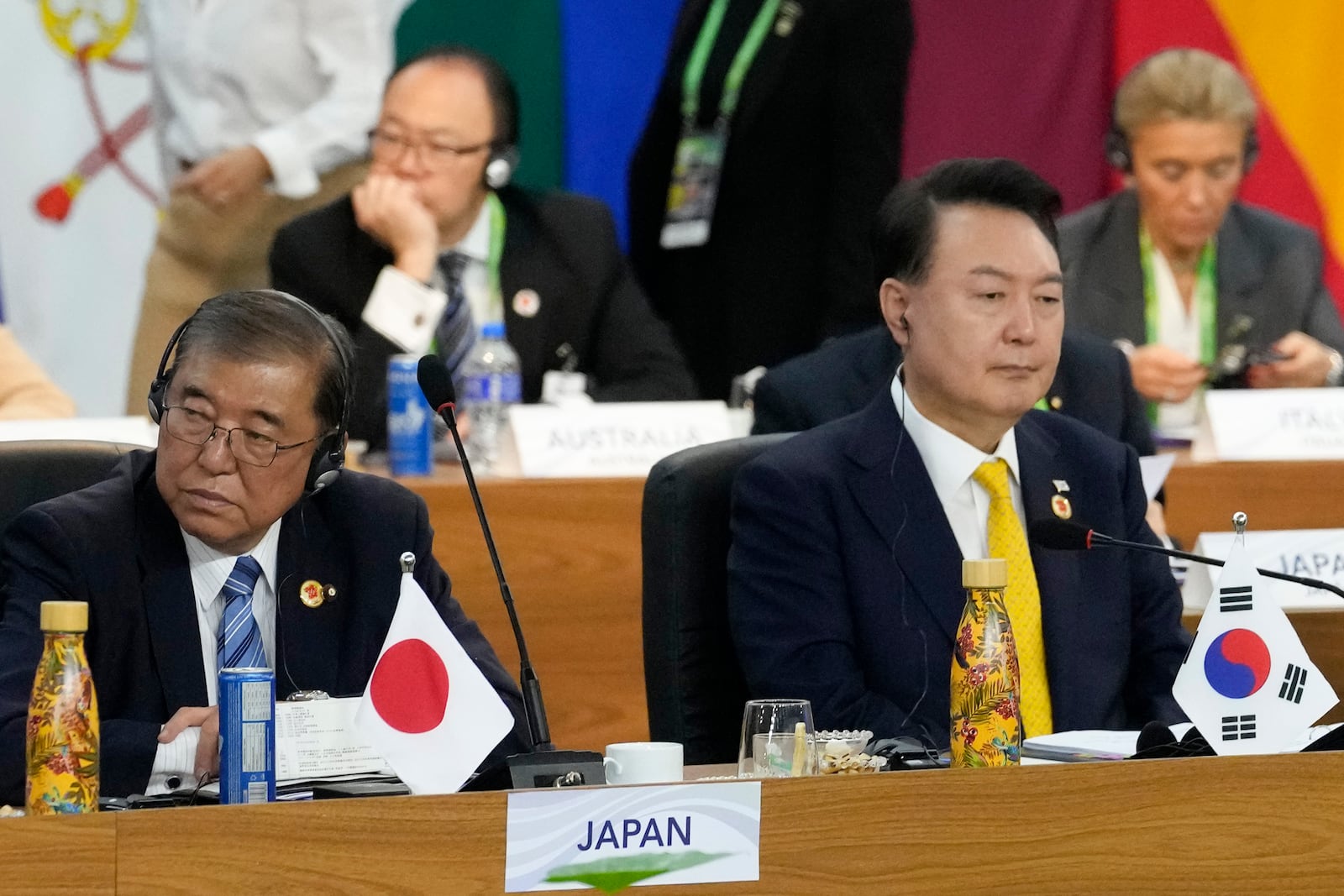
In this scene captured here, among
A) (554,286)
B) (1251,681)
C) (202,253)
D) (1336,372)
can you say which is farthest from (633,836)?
(202,253)

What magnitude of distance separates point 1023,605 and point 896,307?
0.45 m

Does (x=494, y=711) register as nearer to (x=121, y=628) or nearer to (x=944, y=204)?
(x=121, y=628)

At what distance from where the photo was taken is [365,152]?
493 centimetres

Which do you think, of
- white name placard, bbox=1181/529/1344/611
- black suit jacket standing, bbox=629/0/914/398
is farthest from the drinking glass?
black suit jacket standing, bbox=629/0/914/398

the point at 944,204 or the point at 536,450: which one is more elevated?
the point at 944,204

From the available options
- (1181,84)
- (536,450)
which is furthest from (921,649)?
(1181,84)

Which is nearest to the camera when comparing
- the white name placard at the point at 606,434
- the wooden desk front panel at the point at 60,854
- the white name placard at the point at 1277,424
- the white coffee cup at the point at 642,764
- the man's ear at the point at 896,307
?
the wooden desk front panel at the point at 60,854

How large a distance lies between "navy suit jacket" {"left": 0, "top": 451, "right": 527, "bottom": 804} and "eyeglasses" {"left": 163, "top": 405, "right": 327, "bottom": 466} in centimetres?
11

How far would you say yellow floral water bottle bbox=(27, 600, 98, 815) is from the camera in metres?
1.63

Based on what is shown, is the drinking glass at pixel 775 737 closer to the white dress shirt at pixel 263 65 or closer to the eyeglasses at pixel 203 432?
the eyeglasses at pixel 203 432

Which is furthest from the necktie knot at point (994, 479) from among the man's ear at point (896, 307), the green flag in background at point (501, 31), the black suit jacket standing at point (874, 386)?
the green flag in background at point (501, 31)

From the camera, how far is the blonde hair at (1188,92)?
15.3ft

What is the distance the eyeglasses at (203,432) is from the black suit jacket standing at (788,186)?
8.97ft

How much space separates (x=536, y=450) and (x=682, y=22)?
1.77 metres
